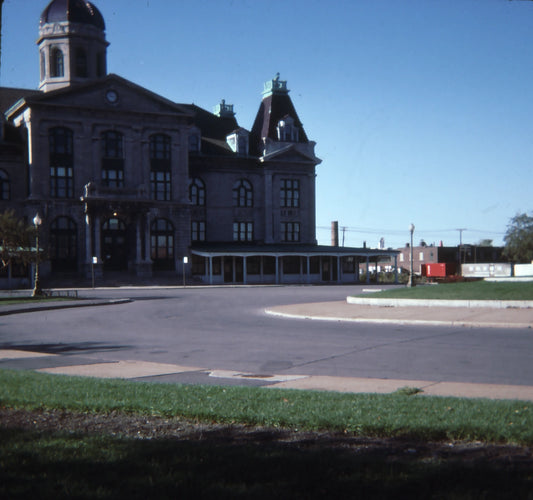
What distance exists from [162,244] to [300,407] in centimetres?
5634

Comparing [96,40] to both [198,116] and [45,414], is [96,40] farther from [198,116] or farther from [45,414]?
[45,414]

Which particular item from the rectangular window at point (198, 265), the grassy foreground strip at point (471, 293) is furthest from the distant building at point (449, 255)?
the grassy foreground strip at point (471, 293)

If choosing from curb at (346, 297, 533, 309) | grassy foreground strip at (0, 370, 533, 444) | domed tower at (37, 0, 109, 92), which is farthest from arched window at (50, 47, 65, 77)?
grassy foreground strip at (0, 370, 533, 444)

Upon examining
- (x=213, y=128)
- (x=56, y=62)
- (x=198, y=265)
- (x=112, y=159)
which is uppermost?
(x=56, y=62)

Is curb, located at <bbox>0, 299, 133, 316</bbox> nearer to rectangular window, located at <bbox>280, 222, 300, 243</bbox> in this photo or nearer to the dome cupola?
rectangular window, located at <bbox>280, 222, 300, 243</bbox>

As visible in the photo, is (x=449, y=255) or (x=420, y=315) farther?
(x=449, y=255)

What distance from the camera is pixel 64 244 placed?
58.5m

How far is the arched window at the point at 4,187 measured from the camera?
194 feet

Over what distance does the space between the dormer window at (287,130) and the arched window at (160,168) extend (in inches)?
540

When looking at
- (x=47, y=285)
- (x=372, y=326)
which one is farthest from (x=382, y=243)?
(x=372, y=326)

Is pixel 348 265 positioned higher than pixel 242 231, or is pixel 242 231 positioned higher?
pixel 242 231

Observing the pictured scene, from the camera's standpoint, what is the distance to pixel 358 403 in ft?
24.8

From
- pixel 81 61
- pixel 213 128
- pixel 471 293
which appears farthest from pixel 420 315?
pixel 213 128

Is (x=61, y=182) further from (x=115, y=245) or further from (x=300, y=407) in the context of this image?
Answer: (x=300, y=407)
